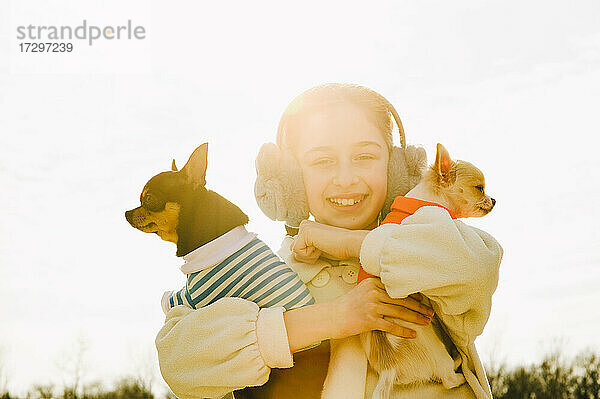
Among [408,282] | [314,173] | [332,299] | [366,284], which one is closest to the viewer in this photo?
[408,282]

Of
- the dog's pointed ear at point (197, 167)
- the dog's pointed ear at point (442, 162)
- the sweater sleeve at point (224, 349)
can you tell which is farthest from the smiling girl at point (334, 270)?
the dog's pointed ear at point (197, 167)

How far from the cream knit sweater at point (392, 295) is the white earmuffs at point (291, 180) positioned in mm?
622

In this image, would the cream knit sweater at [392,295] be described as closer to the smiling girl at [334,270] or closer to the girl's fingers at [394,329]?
the smiling girl at [334,270]

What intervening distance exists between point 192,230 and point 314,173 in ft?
2.13

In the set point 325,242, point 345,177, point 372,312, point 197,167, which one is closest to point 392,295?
point 372,312

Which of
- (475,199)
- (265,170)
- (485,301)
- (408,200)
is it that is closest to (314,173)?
(265,170)

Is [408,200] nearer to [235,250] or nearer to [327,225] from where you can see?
[327,225]

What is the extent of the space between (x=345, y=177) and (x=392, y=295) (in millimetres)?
787

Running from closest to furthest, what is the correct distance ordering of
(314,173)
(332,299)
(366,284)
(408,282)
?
(408,282) < (366,284) < (332,299) < (314,173)

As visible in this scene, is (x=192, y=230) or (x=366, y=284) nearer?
(x=366, y=284)

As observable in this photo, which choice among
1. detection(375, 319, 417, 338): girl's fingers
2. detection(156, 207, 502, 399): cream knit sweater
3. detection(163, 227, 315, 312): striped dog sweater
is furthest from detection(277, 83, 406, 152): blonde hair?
detection(375, 319, 417, 338): girl's fingers

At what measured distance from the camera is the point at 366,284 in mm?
2920

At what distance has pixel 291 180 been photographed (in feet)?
11.2

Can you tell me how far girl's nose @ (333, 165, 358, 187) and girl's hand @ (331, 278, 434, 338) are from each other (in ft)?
1.82
